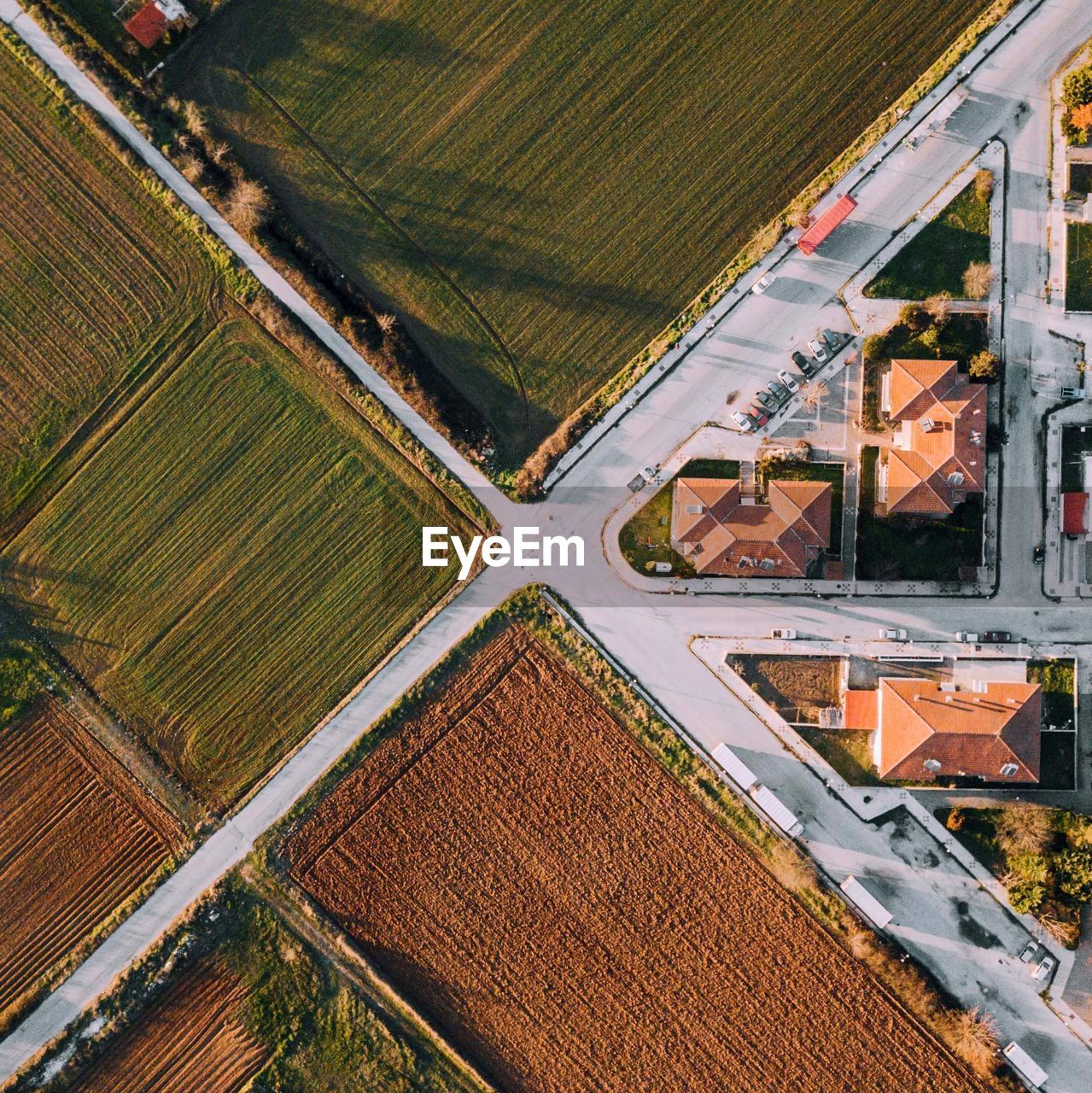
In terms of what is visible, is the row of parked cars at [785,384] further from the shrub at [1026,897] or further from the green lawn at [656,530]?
the shrub at [1026,897]

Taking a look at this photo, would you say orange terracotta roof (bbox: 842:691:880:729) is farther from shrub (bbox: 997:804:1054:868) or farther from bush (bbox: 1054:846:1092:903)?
bush (bbox: 1054:846:1092:903)

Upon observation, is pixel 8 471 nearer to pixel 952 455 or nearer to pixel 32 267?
pixel 32 267

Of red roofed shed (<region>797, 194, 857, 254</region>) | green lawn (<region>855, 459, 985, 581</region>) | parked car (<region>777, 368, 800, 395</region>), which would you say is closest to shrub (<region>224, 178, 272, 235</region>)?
red roofed shed (<region>797, 194, 857, 254</region>)

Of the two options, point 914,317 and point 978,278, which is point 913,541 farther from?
point 978,278

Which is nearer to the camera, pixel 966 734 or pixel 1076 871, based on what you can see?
pixel 966 734

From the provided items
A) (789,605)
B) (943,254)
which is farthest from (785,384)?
(789,605)

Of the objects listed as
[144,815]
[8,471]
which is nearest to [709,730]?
[144,815]

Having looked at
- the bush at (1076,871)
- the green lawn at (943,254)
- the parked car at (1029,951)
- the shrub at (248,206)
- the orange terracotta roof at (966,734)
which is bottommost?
the parked car at (1029,951)

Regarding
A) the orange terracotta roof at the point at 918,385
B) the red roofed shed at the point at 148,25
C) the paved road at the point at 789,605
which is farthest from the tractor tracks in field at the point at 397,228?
the orange terracotta roof at the point at 918,385
